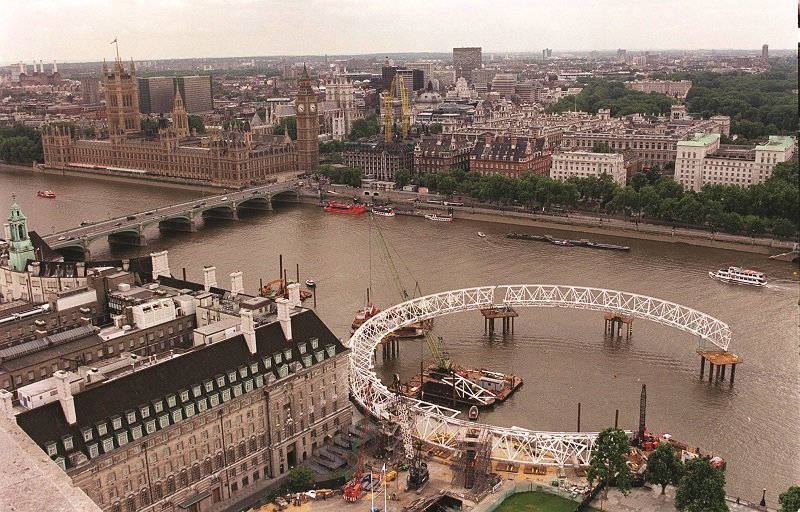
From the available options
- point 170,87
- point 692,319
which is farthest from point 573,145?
point 170,87

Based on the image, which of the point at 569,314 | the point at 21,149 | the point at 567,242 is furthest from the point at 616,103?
the point at 569,314

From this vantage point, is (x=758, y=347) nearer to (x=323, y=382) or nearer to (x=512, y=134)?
(x=323, y=382)

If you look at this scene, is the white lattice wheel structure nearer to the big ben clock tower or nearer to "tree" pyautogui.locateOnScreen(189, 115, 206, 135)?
the big ben clock tower

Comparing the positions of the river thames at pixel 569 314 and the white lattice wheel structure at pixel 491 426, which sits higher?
the white lattice wheel structure at pixel 491 426

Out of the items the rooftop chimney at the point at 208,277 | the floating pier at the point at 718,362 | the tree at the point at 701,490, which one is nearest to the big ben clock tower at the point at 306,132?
the rooftop chimney at the point at 208,277

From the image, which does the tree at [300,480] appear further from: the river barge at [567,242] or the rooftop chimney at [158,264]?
the river barge at [567,242]

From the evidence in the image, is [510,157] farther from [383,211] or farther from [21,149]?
[21,149]

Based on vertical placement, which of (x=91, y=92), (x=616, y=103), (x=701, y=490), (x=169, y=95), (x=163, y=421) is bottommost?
(x=701, y=490)
